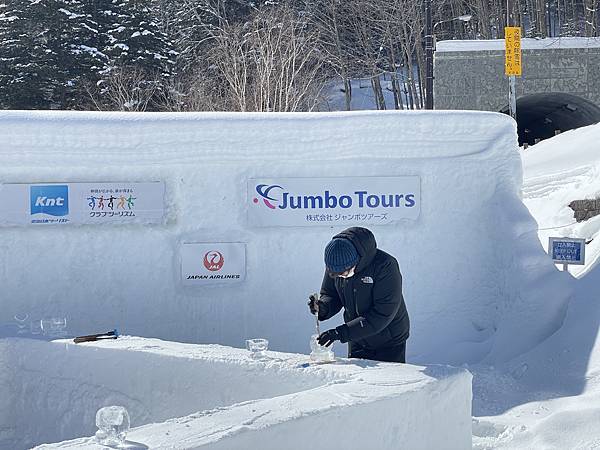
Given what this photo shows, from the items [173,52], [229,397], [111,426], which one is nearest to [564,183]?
[229,397]

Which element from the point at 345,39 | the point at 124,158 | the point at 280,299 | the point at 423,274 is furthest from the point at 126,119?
the point at 345,39

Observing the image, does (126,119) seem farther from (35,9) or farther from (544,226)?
(35,9)

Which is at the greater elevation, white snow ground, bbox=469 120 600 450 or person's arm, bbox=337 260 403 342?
person's arm, bbox=337 260 403 342

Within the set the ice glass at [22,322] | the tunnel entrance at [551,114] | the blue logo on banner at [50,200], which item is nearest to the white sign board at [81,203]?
the blue logo on banner at [50,200]

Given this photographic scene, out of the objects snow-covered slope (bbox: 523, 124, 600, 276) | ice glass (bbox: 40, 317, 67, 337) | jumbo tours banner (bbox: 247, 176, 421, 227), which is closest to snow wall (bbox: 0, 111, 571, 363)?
jumbo tours banner (bbox: 247, 176, 421, 227)

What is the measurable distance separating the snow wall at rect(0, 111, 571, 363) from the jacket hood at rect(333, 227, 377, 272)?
136 inches

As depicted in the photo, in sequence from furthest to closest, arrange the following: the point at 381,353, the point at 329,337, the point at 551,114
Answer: the point at 551,114, the point at 381,353, the point at 329,337

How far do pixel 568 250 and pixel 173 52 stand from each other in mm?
21892

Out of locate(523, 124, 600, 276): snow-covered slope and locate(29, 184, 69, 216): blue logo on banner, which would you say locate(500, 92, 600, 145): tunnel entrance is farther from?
locate(29, 184, 69, 216): blue logo on banner

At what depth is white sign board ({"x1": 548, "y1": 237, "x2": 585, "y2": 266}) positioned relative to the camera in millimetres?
8305

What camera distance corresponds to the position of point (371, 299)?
5.12 metres

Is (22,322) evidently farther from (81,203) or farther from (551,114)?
(551,114)

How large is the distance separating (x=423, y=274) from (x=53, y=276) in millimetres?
3507

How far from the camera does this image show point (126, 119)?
835cm
